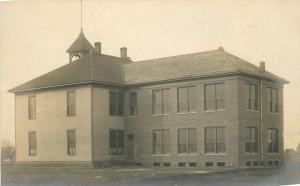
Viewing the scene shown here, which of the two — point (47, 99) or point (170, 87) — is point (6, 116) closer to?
point (47, 99)

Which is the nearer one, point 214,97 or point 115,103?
point 214,97

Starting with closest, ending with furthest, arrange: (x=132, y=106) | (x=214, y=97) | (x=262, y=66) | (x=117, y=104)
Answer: (x=262, y=66), (x=214, y=97), (x=117, y=104), (x=132, y=106)

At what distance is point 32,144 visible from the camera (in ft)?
109

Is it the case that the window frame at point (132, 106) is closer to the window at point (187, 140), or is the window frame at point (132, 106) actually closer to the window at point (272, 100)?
the window at point (187, 140)

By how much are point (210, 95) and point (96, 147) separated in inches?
262

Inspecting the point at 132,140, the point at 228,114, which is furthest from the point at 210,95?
the point at 132,140

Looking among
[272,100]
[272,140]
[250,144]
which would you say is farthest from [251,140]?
[272,100]

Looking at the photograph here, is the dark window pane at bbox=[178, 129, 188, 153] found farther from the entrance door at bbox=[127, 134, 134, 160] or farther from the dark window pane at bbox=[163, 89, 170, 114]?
the entrance door at bbox=[127, 134, 134, 160]

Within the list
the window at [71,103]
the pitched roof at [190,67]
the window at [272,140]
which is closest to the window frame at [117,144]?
the window at [71,103]

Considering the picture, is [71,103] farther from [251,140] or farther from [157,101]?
[251,140]

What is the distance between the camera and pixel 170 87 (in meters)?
32.9

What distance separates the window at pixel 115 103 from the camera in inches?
1340

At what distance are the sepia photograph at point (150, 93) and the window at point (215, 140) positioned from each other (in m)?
0.05

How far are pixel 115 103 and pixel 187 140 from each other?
483cm
